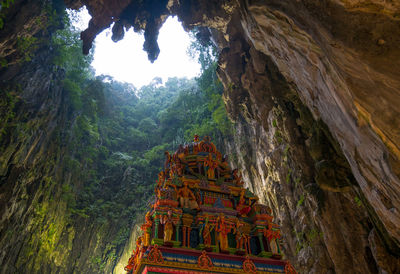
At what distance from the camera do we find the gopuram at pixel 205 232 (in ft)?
20.6

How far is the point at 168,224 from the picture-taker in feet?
22.7

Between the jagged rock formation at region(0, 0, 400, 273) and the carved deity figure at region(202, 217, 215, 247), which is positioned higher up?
the jagged rock formation at region(0, 0, 400, 273)

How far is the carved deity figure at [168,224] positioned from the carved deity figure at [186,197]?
0.92m

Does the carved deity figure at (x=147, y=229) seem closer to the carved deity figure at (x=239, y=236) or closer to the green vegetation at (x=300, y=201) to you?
the carved deity figure at (x=239, y=236)

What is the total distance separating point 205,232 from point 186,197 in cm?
139

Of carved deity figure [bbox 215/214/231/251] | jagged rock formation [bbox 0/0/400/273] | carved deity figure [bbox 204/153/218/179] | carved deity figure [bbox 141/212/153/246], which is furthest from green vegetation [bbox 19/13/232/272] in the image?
carved deity figure [bbox 215/214/231/251]

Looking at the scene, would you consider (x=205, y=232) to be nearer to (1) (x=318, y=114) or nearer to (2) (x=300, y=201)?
(1) (x=318, y=114)

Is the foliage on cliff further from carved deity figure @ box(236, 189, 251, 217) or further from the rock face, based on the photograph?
carved deity figure @ box(236, 189, 251, 217)

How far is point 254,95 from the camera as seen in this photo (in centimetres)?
1362

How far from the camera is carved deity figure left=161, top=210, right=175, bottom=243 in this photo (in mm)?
6820

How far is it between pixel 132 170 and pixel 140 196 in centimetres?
310

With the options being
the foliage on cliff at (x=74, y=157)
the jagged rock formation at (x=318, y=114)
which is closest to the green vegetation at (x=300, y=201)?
the jagged rock formation at (x=318, y=114)

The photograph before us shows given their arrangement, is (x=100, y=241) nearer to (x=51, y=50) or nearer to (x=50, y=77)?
(x=50, y=77)

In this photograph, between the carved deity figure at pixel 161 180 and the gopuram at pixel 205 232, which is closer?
the gopuram at pixel 205 232
